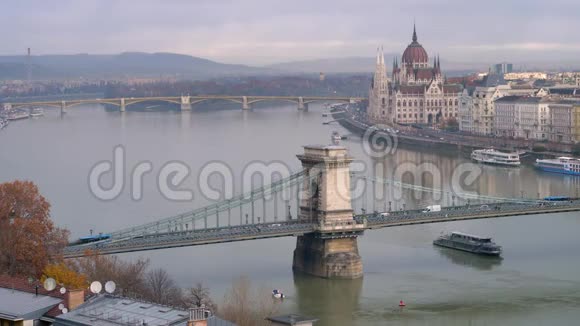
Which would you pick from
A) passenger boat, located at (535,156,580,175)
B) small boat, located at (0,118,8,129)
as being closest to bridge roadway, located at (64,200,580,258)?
passenger boat, located at (535,156,580,175)

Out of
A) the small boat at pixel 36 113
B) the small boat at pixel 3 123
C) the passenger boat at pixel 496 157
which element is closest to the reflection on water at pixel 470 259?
the passenger boat at pixel 496 157

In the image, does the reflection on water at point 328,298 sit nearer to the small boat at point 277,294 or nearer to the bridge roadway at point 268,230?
the small boat at point 277,294

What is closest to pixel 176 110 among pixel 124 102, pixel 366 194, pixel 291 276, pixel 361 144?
pixel 124 102

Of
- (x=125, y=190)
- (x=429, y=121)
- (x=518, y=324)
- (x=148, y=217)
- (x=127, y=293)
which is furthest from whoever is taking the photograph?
(x=429, y=121)

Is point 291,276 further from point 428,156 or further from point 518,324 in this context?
point 428,156

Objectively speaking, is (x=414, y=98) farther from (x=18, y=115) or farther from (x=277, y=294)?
(x=277, y=294)

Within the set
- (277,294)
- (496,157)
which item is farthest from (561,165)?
(277,294)

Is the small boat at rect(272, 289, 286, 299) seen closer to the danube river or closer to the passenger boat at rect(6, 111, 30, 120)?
the danube river

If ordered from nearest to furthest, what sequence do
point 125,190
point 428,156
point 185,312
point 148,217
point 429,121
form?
1. point 185,312
2. point 148,217
3. point 125,190
4. point 428,156
5. point 429,121
